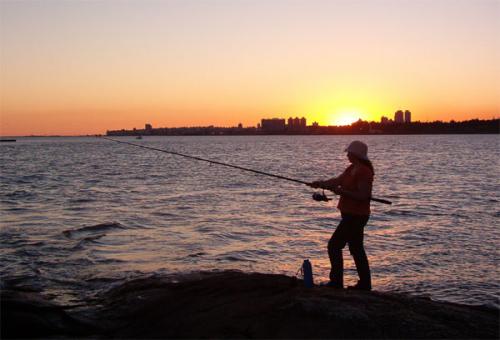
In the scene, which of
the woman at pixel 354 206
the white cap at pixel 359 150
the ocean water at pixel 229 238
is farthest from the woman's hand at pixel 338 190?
the ocean water at pixel 229 238

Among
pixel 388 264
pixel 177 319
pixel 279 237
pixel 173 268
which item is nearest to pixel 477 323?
pixel 177 319

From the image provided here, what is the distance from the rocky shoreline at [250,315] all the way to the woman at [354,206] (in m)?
0.43

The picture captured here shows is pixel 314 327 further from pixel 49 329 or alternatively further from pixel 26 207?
pixel 26 207

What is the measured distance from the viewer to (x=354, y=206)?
675 centimetres

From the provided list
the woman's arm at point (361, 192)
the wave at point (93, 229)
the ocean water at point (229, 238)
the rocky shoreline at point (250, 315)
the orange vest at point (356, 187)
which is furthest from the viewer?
the wave at point (93, 229)

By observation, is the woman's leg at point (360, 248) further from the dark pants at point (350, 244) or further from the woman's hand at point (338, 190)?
the woman's hand at point (338, 190)

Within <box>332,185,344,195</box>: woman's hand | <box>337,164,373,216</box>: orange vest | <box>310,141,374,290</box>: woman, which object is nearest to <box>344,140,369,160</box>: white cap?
<box>310,141,374,290</box>: woman

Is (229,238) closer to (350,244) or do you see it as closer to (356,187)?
(350,244)

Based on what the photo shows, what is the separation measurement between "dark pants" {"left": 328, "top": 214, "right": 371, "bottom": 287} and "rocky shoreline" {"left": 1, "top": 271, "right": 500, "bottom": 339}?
38 cm

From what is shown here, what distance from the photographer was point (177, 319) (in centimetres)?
565

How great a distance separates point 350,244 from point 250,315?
1.91m

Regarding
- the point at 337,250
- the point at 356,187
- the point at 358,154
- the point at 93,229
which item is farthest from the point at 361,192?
the point at 93,229

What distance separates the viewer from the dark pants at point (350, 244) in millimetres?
6781

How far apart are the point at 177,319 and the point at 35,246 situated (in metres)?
6.13
